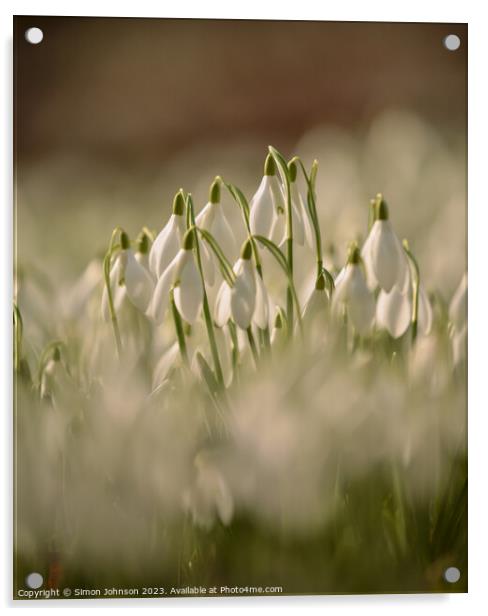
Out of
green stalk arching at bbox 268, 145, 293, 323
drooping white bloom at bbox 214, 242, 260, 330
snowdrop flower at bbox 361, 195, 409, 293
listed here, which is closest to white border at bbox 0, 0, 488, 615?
snowdrop flower at bbox 361, 195, 409, 293

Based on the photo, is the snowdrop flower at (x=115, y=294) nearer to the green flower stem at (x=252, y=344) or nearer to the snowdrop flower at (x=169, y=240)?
the snowdrop flower at (x=169, y=240)

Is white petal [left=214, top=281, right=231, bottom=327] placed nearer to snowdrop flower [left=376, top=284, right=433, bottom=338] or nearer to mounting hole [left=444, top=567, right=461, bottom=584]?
snowdrop flower [left=376, top=284, right=433, bottom=338]

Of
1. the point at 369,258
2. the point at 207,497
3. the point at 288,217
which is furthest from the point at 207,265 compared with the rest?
the point at 207,497

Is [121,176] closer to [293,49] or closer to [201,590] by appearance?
[293,49]

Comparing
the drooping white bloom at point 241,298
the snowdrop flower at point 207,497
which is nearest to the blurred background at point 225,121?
the drooping white bloom at point 241,298

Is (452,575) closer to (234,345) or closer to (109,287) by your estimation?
(234,345)
